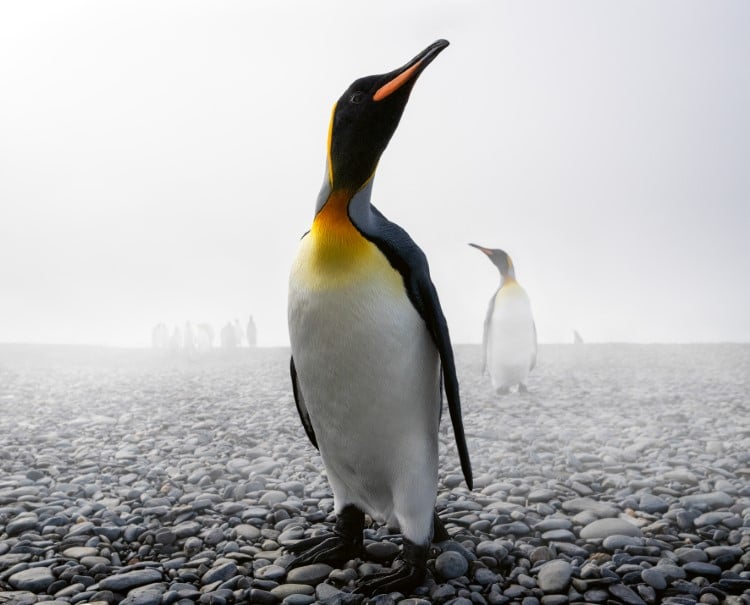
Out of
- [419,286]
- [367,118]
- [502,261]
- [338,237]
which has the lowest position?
[419,286]

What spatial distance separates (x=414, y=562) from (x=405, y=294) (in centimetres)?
109

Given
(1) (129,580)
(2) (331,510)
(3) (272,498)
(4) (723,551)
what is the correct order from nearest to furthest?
(1) (129,580) → (4) (723,551) → (2) (331,510) → (3) (272,498)

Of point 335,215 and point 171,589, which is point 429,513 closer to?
point 171,589

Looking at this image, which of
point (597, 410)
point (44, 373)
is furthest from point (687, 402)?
point (44, 373)

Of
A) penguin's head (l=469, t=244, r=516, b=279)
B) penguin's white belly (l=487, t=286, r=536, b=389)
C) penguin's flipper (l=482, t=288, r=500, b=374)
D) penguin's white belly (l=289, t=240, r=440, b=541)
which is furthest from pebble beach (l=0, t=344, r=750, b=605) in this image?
penguin's head (l=469, t=244, r=516, b=279)

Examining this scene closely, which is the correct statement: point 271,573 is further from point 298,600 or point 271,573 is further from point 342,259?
point 342,259

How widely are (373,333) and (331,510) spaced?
1453 mm

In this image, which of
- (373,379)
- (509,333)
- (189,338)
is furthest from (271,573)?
(189,338)

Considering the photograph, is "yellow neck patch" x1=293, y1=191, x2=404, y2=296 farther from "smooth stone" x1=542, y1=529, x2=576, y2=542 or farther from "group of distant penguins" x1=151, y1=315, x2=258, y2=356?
"group of distant penguins" x1=151, y1=315, x2=258, y2=356

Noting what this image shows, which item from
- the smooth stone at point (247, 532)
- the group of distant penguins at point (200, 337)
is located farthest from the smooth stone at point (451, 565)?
the group of distant penguins at point (200, 337)

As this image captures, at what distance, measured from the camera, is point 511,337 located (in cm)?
791

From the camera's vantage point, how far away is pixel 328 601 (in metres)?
2.15

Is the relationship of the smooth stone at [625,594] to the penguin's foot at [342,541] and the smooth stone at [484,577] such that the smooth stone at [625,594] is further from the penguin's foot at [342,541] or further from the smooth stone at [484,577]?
the penguin's foot at [342,541]

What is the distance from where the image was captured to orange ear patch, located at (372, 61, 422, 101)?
2.06m
